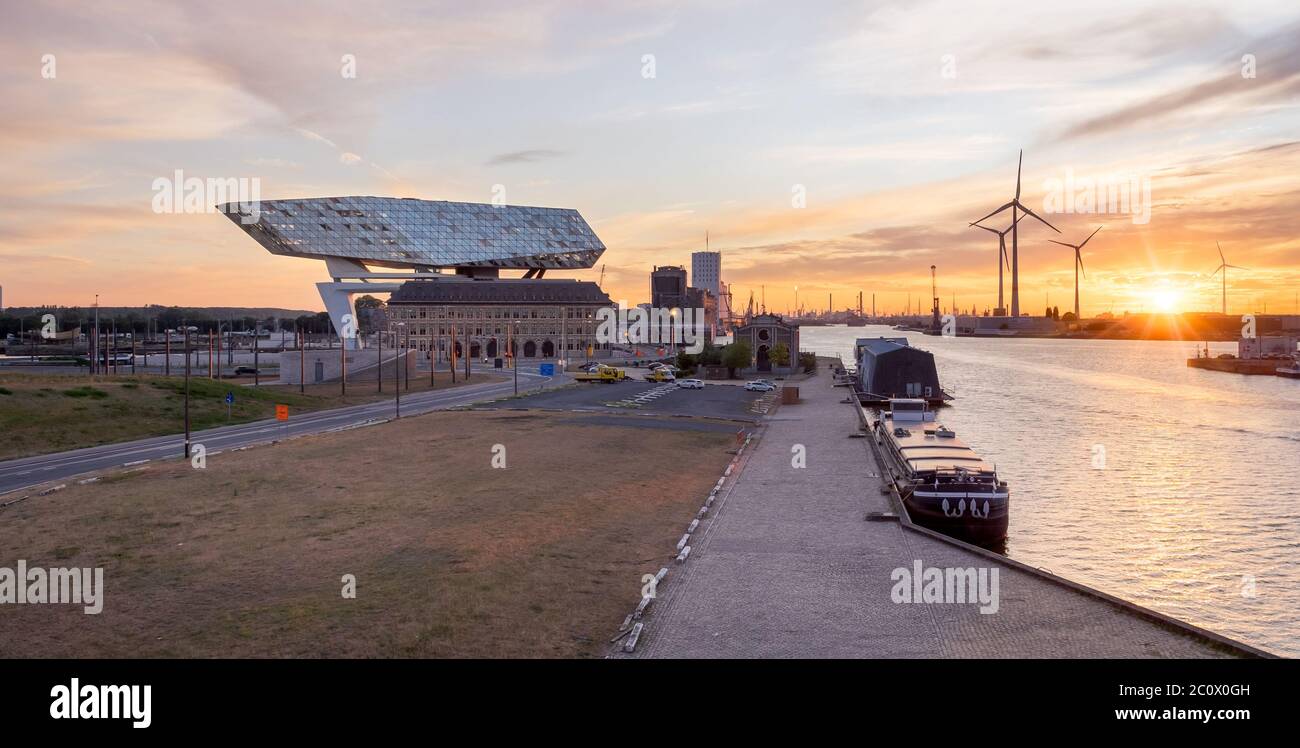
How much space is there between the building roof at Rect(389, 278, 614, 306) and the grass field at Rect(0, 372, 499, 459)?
92915 mm

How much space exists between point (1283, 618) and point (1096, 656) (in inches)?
512

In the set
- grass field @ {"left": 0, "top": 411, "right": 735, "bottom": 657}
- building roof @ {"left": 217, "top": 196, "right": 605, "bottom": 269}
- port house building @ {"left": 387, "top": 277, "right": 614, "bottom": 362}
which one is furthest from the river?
building roof @ {"left": 217, "top": 196, "right": 605, "bottom": 269}

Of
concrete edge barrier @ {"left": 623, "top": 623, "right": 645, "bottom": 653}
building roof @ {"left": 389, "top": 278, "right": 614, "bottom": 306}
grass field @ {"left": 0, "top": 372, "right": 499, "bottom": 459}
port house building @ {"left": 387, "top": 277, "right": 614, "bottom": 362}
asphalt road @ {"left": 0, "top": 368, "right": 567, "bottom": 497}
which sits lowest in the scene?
concrete edge barrier @ {"left": 623, "top": 623, "right": 645, "bottom": 653}

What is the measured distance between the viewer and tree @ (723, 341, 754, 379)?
111 metres

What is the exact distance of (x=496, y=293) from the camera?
170m

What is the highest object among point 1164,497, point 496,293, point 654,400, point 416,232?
point 416,232

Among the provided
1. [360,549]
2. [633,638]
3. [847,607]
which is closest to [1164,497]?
[847,607]

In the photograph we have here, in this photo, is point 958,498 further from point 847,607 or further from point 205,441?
point 205,441

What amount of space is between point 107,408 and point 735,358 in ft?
233

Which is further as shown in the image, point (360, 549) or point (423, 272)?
point (423, 272)

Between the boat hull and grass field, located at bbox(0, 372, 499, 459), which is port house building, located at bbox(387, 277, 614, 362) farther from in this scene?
the boat hull

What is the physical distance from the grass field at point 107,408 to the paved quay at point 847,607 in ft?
132

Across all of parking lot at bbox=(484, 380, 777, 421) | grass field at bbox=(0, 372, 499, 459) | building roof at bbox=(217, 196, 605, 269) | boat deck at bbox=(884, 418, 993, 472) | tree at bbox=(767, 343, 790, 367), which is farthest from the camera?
building roof at bbox=(217, 196, 605, 269)
